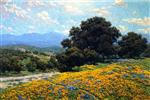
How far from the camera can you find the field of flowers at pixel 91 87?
18.3m

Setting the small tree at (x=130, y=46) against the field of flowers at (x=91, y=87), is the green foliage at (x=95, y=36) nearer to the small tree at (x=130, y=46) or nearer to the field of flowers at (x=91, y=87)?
the small tree at (x=130, y=46)

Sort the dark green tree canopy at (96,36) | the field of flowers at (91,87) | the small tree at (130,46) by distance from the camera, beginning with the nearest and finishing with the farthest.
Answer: the field of flowers at (91,87)
the dark green tree canopy at (96,36)
the small tree at (130,46)

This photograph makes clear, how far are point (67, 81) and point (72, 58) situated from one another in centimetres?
1545

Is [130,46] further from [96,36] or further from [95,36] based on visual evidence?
[95,36]

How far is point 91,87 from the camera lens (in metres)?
19.8

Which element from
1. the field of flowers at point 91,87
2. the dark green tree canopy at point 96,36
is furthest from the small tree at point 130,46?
the field of flowers at point 91,87

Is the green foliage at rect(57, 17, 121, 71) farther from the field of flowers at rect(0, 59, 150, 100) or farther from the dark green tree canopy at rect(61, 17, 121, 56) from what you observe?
the field of flowers at rect(0, 59, 150, 100)

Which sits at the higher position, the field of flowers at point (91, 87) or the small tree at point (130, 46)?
the small tree at point (130, 46)

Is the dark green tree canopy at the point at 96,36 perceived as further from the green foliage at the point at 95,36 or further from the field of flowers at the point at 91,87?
the field of flowers at the point at 91,87

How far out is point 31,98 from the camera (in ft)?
58.7

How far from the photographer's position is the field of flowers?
18.3 m

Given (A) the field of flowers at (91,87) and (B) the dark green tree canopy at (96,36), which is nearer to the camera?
(A) the field of flowers at (91,87)

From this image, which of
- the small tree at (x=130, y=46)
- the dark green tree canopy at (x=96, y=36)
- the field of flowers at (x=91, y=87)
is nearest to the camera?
the field of flowers at (x=91, y=87)

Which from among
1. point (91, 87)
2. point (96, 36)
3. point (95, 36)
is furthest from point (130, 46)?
point (91, 87)
